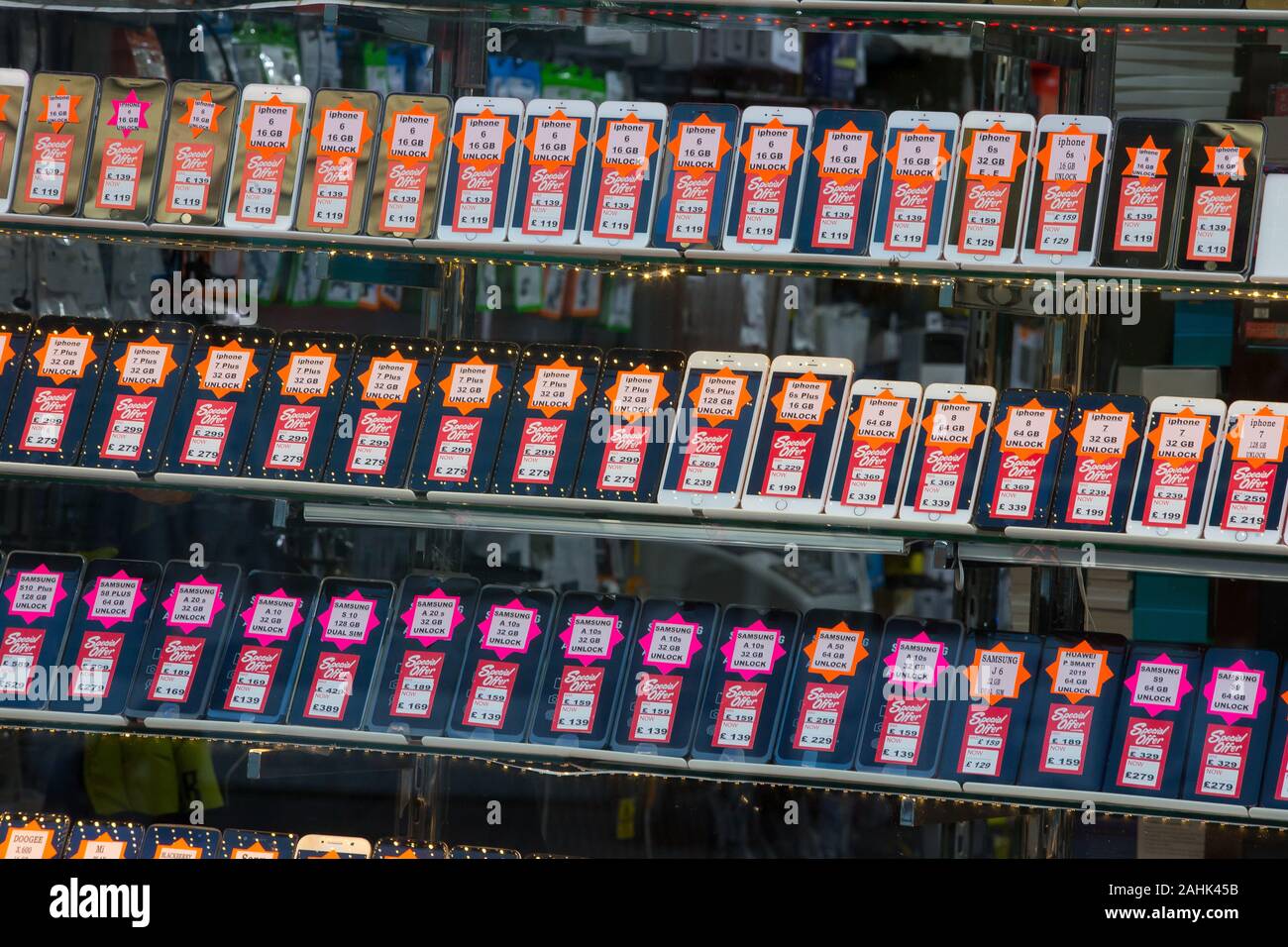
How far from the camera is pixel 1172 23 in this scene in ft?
8.62

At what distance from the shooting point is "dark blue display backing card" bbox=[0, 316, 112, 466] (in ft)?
9.36

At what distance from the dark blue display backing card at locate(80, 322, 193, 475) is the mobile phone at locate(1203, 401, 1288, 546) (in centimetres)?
182

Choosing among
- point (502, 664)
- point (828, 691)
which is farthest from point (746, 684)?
point (502, 664)

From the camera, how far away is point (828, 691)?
2756 mm

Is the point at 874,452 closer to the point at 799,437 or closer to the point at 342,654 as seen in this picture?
the point at 799,437

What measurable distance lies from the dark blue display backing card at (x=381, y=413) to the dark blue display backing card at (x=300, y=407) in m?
0.02

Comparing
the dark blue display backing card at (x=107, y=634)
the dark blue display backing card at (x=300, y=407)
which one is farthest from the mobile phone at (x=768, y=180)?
the dark blue display backing card at (x=107, y=634)

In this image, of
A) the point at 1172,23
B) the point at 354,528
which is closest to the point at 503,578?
the point at 354,528

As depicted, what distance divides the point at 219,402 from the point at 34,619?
558 millimetres

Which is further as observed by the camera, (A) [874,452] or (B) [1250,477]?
(A) [874,452]

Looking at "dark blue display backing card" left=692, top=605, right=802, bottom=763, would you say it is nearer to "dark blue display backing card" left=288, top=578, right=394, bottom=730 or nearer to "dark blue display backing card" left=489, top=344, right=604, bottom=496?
"dark blue display backing card" left=489, top=344, right=604, bottom=496

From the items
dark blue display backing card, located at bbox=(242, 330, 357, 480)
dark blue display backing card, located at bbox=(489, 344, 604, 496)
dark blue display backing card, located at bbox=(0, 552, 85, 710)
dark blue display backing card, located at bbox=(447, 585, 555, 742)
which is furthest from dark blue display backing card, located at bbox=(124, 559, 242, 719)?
dark blue display backing card, located at bbox=(489, 344, 604, 496)
